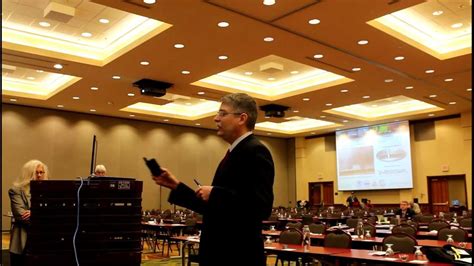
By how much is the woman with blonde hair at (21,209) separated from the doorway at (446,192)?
1758 cm

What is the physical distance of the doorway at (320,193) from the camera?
75.3 feet

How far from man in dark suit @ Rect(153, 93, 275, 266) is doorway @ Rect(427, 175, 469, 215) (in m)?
18.4

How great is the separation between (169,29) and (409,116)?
44.0 feet

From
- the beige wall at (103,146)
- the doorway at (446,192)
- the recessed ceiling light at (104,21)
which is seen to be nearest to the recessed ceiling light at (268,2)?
the recessed ceiling light at (104,21)

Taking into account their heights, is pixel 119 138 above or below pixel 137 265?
above

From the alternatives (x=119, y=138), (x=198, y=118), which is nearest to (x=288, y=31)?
(x=198, y=118)

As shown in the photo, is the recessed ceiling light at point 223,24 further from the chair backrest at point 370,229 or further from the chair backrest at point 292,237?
the chair backrest at point 370,229

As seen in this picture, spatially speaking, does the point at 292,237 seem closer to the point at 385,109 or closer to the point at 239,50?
the point at 239,50

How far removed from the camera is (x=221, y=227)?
191 centimetres

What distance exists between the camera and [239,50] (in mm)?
10016

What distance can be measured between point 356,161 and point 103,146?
1107 cm

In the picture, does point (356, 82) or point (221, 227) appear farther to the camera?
point (356, 82)

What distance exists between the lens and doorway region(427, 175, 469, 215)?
18.7 meters

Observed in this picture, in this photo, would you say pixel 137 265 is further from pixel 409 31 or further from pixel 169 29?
pixel 409 31
